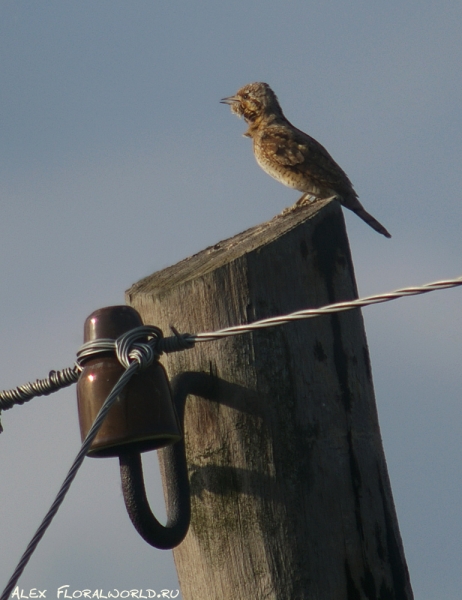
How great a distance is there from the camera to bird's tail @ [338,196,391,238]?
6.88 metres

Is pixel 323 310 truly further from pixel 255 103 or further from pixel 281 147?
pixel 255 103

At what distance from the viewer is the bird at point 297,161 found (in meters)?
6.88

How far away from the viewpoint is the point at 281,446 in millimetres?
2455

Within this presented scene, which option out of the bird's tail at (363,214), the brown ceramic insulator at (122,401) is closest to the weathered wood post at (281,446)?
the brown ceramic insulator at (122,401)

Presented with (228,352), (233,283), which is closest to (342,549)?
(228,352)

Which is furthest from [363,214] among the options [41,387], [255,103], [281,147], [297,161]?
[41,387]

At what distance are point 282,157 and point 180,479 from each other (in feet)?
16.3

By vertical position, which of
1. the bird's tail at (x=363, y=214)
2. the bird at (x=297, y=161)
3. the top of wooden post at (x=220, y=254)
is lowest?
the top of wooden post at (x=220, y=254)

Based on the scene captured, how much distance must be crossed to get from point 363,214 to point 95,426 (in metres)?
4.88

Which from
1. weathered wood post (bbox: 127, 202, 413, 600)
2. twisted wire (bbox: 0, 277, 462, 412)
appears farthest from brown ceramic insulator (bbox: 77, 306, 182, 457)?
weathered wood post (bbox: 127, 202, 413, 600)

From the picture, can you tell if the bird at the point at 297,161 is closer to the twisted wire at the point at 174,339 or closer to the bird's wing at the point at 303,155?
the bird's wing at the point at 303,155

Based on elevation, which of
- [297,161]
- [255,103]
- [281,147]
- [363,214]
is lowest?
[363,214]

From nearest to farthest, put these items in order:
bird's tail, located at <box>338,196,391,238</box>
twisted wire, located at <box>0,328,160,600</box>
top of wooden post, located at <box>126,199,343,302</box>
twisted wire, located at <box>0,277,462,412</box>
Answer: twisted wire, located at <box>0,328,160,600</box>
twisted wire, located at <box>0,277,462,412</box>
top of wooden post, located at <box>126,199,343,302</box>
bird's tail, located at <box>338,196,391,238</box>

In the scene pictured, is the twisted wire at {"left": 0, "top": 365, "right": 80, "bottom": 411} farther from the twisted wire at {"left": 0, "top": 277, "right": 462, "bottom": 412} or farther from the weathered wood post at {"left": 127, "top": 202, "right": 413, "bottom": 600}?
the weathered wood post at {"left": 127, "top": 202, "right": 413, "bottom": 600}
